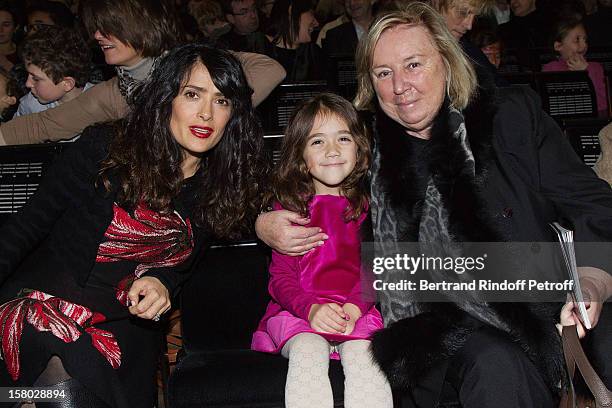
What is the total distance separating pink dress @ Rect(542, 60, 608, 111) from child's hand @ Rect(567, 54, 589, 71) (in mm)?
28

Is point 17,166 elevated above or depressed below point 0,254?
above

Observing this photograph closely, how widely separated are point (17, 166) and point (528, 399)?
1973 millimetres

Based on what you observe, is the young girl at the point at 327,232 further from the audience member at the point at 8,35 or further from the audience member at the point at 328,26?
the audience member at the point at 8,35

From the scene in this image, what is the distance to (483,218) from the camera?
2277mm

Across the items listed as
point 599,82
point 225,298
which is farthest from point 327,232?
point 599,82

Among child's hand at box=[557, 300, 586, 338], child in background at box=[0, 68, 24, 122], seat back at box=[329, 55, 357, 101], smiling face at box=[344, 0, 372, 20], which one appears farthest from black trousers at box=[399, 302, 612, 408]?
smiling face at box=[344, 0, 372, 20]

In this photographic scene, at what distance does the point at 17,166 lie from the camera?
286 centimetres

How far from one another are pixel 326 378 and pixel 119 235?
2.53 ft

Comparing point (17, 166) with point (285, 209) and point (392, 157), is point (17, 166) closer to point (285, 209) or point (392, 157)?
point (285, 209)

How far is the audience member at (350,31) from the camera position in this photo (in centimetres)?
581

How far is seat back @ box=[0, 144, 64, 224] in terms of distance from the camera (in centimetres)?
285

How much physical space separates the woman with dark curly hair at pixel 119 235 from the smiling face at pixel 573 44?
11.1 feet

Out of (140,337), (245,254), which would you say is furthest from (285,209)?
(140,337)

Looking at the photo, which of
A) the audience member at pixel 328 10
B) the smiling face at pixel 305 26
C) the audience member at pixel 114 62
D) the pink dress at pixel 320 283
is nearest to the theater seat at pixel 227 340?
the pink dress at pixel 320 283
